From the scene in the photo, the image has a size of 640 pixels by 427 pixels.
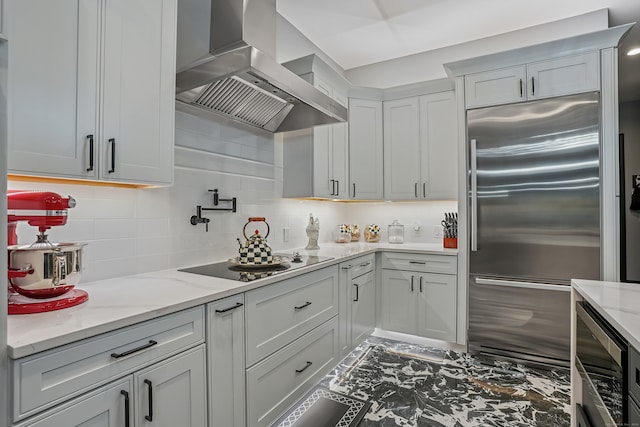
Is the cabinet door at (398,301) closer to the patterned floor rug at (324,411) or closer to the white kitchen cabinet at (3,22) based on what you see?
the patterned floor rug at (324,411)

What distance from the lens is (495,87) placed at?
8.77 ft

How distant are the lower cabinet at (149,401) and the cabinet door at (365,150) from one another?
7.43 feet

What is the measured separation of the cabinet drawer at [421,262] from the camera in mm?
2846

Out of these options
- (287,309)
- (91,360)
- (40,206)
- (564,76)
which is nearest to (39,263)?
(40,206)

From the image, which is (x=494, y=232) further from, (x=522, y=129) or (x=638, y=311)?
(x=638, y=311)

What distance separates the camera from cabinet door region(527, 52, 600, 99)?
7.88ft

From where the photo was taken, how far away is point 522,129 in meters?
2.55

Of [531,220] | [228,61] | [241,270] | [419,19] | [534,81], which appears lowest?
[241,270]

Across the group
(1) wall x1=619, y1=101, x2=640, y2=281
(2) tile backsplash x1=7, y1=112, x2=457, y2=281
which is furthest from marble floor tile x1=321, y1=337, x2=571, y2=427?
(1) wall x1=619, y1=101, x2=640, y2=281

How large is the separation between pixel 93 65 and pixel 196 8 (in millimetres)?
803

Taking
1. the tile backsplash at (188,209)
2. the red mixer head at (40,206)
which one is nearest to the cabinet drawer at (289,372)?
the tile backsplash at (188,209)

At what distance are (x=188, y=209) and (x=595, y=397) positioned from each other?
2.17m

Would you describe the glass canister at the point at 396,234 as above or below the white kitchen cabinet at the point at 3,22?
below

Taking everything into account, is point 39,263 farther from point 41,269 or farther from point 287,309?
point 287,309
